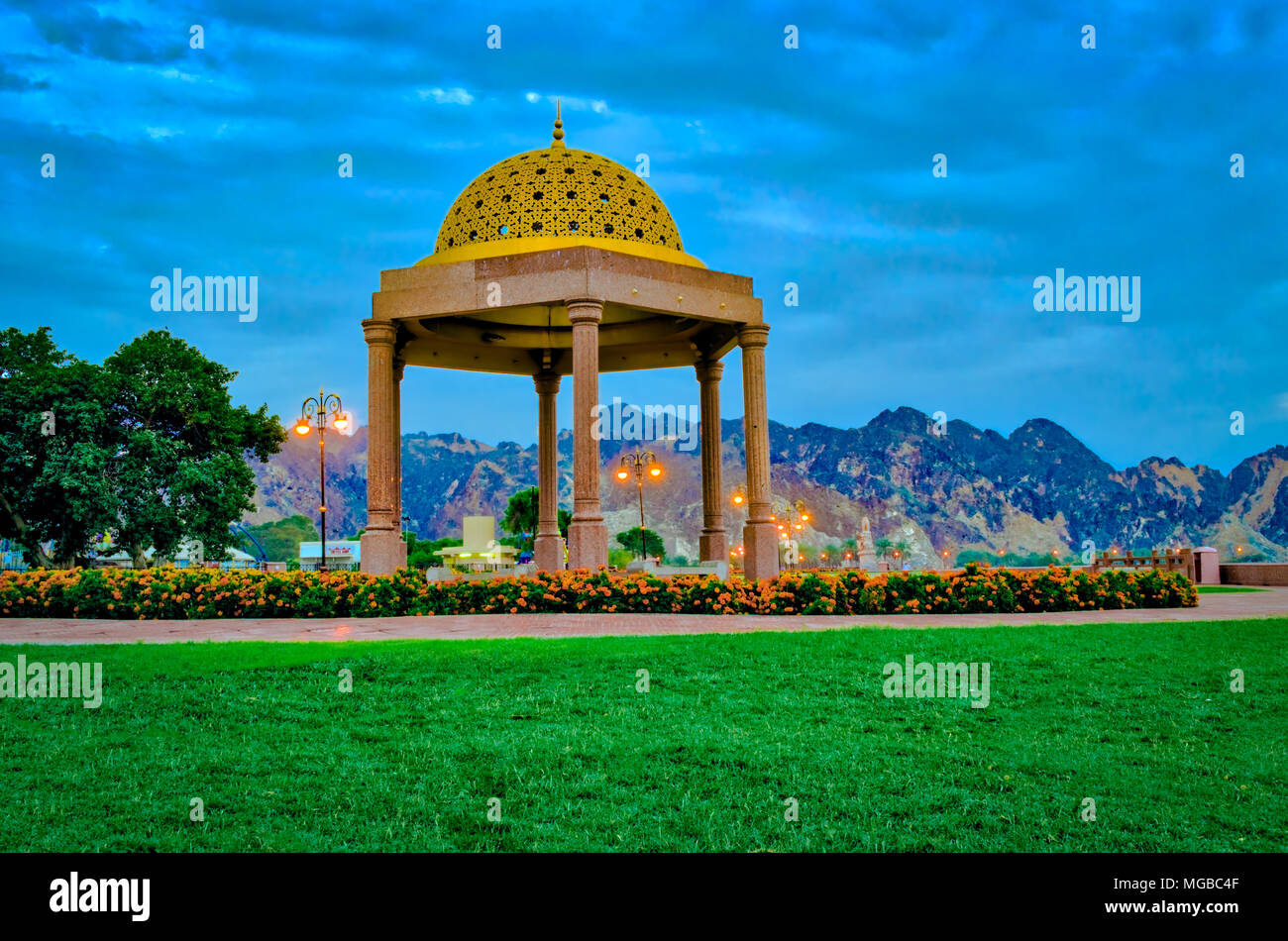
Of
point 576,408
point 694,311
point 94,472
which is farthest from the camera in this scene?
point 94,472

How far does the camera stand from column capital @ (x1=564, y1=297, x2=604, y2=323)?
68.1 ft

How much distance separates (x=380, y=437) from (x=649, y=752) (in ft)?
54.0

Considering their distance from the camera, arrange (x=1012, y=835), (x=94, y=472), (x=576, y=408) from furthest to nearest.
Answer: (x=94, y=472)
(x=576, y=408)
(x=1012, y=835)

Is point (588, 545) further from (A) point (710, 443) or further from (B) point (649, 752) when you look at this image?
(B) point (649, 752)

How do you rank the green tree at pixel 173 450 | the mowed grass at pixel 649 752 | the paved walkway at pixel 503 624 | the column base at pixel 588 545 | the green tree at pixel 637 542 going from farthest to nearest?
the green tree at pixel 637 542
the green tree at pixel 173 450
the column base at pixel 588 545
the paved walkway at pixel 503 624
the mowed grass at pixel 649 752

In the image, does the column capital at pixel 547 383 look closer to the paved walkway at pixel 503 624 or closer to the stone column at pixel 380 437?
the stone column at pixel 380 437

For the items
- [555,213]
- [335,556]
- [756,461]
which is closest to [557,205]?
[555,213]

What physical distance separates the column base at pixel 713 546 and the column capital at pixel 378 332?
9605 millimetres

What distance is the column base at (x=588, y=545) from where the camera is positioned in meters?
19.8

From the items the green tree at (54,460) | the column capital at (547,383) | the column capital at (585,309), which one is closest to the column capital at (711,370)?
the column capital at (547,383)

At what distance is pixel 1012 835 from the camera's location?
569 cm
